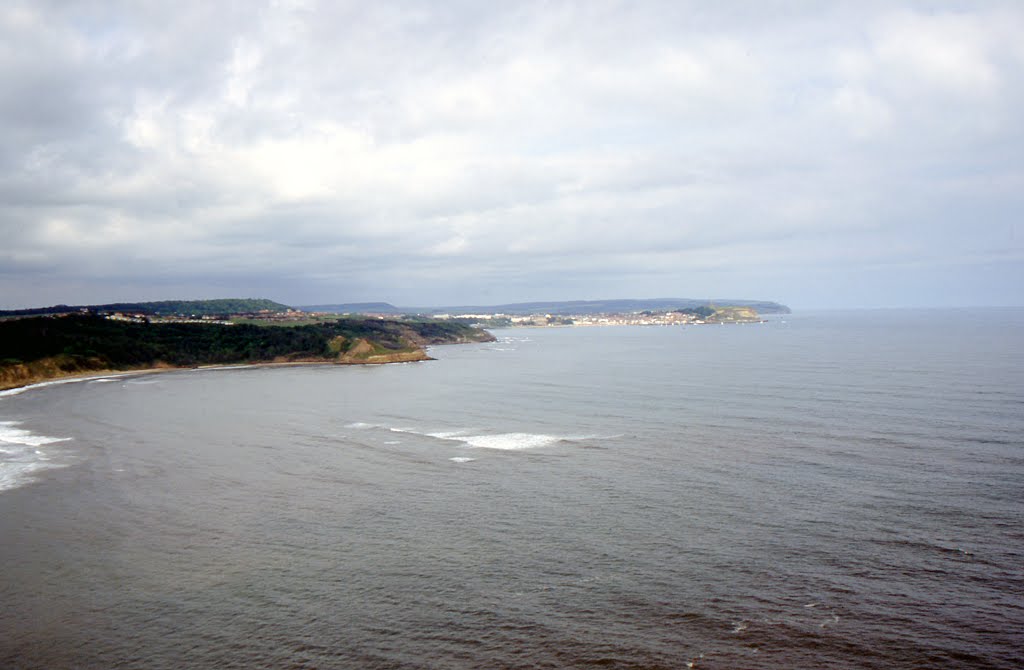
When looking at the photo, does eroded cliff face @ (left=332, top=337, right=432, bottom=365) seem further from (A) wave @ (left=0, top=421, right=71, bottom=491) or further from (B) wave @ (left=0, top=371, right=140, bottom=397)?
(A) wave @ (left=0, top=421, right=71, bottom=491)

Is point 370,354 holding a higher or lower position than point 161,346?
lower

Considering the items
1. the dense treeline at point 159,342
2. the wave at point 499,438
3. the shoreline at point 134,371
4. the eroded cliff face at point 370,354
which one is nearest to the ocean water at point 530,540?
the wave at point 499,438

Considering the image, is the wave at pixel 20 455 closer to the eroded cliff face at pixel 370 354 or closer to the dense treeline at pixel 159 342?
the dense treeline at pixel 159 342

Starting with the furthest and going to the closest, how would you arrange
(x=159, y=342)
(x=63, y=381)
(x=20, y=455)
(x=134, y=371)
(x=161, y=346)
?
(x=159, y=342), (x=161, y=346), (x=134, y=371), (x=63, y=381), (x=20, y=455)

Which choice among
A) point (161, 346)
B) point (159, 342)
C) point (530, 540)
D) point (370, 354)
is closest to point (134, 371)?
point (161, 346)

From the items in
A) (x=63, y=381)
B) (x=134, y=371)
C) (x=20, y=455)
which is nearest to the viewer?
(x=20, y=455)

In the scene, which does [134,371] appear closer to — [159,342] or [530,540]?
[159,342]
